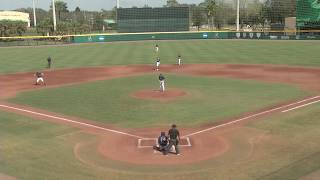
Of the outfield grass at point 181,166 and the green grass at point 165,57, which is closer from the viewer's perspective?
the outfield grass at point 181,166

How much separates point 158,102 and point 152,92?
12.3ft

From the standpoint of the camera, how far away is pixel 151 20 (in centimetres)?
9556

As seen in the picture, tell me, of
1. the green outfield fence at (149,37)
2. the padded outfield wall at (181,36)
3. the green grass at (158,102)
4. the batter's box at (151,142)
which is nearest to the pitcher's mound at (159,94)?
the green grass at (158,102)

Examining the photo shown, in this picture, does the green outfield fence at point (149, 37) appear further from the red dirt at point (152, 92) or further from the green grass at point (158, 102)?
the green grass at point (158, 102)

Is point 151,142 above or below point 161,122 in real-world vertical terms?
below

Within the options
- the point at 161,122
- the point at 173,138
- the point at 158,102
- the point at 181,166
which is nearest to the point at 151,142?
the point at 173,138

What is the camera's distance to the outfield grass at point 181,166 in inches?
564

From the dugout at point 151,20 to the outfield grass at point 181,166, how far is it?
247ft

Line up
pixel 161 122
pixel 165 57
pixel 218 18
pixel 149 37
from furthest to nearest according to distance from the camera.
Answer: pixel 218 18
pixel 149 37
pixel 165 57
pixel 161 122

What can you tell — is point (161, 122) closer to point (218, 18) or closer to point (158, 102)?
point (158, 102)

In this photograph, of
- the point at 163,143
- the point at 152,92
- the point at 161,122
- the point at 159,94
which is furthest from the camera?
the point at 152,92

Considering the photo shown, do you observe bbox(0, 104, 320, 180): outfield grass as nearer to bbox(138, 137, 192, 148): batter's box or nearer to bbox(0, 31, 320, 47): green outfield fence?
bbox(138, 137, 192, 148): batter's box

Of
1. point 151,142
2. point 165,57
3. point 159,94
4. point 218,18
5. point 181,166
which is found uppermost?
point 218,18

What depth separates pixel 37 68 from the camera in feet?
158
